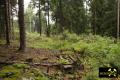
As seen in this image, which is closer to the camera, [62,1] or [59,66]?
[59,66]

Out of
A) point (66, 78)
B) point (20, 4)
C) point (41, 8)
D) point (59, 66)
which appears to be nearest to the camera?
point (66, 78)

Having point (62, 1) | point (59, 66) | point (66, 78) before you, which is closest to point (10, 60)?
point (59, 66)

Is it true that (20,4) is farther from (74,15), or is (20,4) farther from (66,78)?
(74,15)

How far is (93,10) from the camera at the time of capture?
4034cm

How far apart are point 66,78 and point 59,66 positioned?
1.46 m

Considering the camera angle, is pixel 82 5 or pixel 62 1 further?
pixel 82 5

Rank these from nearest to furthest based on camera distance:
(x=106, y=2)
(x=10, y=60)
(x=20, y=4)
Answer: (x=10, y=60) < (x=20, y=4) < (x=106, y=2)

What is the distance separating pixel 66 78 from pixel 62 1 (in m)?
31.5

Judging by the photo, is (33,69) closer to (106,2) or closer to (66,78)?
(66,78)

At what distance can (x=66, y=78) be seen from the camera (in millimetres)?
10219

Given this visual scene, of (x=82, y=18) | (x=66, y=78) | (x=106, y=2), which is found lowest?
(x=66, y=78)

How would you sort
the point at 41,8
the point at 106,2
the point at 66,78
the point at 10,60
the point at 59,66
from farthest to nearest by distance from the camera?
the point at 41,8 → the point at 106,2 → the point at 10,60 → the point at 59,66 → the point at 66,78

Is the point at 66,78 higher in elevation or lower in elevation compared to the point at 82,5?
lower

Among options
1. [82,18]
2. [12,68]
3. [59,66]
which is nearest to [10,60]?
[12,68]
